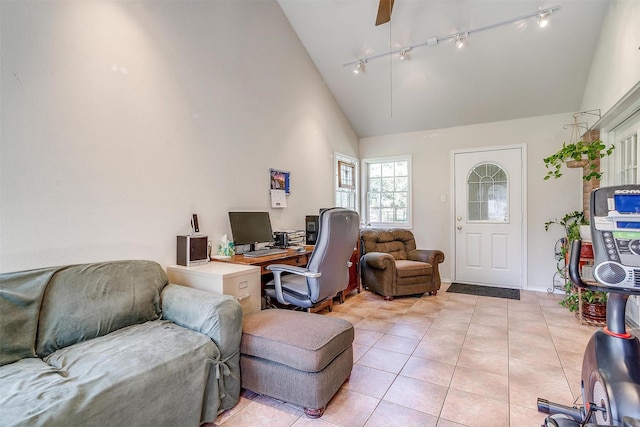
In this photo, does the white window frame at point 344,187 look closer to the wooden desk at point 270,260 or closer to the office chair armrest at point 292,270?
the wooden desk at point 270,260

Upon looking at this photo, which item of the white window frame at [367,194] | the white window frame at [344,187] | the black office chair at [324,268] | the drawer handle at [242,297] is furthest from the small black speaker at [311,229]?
the white window frame at [367,194]

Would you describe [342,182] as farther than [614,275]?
Yes

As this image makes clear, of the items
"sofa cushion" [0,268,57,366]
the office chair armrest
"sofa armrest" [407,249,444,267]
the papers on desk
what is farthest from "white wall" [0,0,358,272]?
"sofa armrest" [407,249,444,267]

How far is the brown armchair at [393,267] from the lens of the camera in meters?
4.00

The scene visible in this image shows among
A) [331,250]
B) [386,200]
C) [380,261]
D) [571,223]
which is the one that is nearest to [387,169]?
[386,200]

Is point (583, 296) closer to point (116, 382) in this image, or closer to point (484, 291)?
point (484, 291)

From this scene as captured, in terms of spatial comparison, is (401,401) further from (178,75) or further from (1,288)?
(178,75)

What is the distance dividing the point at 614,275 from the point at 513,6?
3.26 metres

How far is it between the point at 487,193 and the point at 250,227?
3.58m

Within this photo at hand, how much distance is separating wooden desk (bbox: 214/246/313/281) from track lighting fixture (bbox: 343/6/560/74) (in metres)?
2.59

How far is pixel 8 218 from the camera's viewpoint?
68.4 inches

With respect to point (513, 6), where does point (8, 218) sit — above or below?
below

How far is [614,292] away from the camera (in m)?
1.18

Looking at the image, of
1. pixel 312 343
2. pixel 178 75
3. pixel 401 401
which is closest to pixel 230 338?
pixel 312 343
